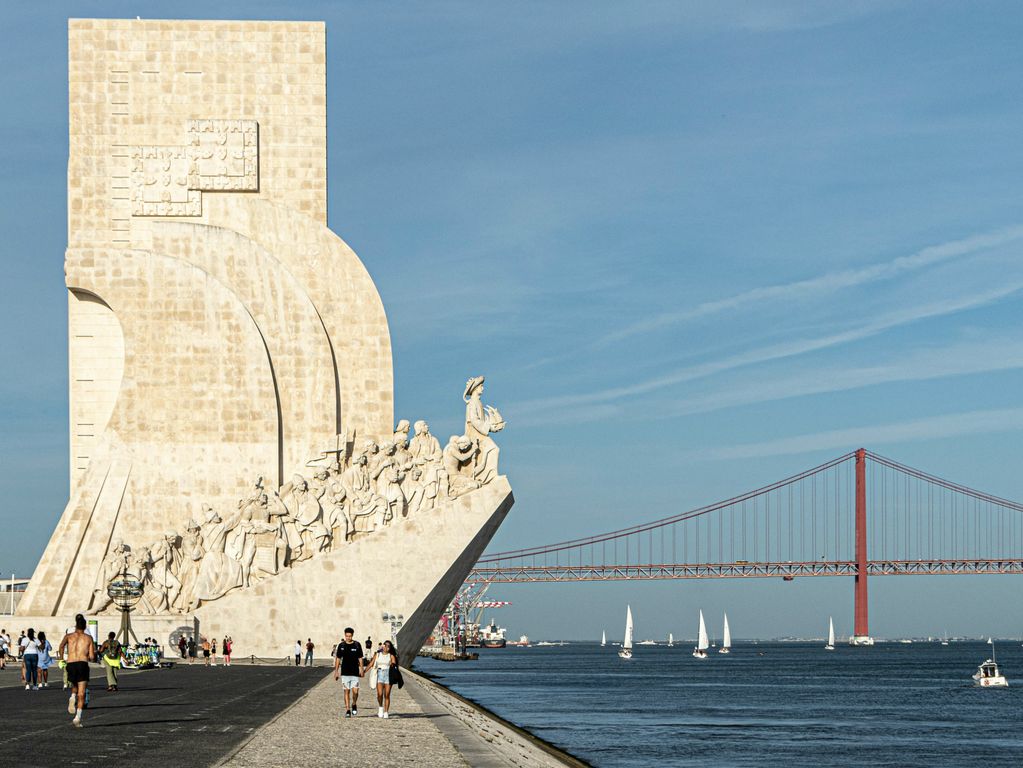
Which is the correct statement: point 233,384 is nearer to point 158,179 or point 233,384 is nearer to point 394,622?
point 158,179

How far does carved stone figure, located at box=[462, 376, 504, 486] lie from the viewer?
995 inches

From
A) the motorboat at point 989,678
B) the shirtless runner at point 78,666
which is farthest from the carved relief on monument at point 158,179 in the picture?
the motorboat at point 989,678

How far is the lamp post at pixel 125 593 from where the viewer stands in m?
22.6

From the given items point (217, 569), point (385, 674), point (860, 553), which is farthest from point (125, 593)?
point (860, 553)

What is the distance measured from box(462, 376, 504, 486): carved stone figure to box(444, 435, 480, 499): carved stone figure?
0.11 meters

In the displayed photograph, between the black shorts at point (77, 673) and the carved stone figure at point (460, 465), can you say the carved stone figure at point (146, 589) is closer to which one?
the carved stone figure at point (460, 465)

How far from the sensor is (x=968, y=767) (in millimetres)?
17016

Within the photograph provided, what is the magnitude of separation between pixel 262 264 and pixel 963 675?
3123cm

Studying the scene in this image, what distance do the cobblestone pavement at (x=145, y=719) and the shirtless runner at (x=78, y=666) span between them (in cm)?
15

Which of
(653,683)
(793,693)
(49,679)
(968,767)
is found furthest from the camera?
(653,683)

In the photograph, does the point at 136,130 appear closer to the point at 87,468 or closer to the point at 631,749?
the point at 87,468

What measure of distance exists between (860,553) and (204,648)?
36546 millimetres

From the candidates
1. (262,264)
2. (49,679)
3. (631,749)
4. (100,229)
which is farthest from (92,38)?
(631,749)

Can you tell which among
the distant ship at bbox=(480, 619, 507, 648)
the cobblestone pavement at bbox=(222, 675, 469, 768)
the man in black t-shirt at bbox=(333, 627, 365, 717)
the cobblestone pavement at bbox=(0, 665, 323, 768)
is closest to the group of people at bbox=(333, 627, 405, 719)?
the man in black t-shirt at bbox=(333, 627, 365, 717)
